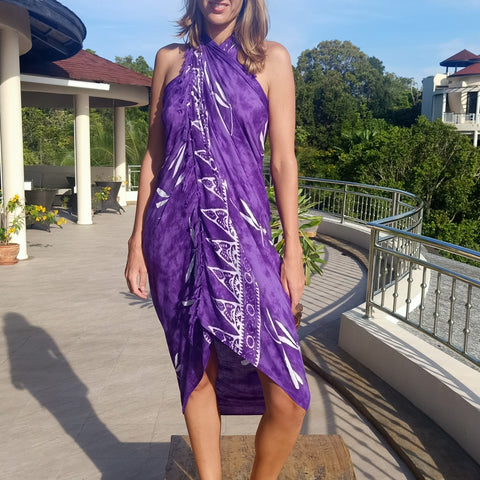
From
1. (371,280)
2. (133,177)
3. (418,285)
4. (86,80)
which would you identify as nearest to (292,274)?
(371,280)

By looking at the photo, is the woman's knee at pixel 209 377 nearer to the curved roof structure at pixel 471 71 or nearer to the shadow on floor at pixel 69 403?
the shadow on floor at pixel 69 403

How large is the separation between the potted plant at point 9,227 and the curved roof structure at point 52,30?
2.46 metres

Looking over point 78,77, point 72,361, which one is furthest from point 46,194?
point 72,361

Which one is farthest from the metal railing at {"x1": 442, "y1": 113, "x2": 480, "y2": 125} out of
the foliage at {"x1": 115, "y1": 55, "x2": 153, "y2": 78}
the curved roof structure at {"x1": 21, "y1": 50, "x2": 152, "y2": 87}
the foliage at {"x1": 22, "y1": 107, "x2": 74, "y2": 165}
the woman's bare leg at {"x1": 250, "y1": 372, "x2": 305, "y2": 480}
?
the woman's bare leg at {"x1": 250, "y1": 372, "x2": 305, "y2": 480}

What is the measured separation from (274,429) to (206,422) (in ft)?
0.72

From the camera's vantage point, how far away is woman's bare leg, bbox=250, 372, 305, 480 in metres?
1.77

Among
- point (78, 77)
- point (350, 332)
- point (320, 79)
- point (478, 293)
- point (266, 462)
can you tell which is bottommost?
point (478, 293)

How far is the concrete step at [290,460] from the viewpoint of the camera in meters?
2.32

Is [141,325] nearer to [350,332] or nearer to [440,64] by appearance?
[350,332]

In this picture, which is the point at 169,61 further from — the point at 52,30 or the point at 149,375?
the point at 52,30

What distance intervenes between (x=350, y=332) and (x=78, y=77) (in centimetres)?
905

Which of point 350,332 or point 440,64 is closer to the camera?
point 350,332

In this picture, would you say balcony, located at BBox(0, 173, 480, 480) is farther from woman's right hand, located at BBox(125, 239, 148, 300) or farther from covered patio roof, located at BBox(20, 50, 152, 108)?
covered patio roof, located at BBox(20, 50, 152, 108)

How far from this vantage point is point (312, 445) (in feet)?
8.36
